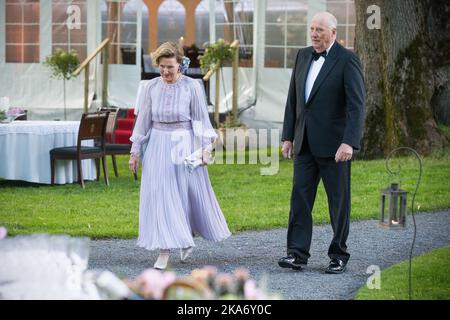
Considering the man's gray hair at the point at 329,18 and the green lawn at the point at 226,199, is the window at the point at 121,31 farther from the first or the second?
the man's gray hair at the point at 329,18

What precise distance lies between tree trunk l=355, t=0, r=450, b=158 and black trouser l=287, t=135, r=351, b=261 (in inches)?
321

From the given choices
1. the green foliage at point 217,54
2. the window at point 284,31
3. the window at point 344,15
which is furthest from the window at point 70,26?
the window at point 344,15

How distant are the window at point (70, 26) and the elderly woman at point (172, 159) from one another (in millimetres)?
13794

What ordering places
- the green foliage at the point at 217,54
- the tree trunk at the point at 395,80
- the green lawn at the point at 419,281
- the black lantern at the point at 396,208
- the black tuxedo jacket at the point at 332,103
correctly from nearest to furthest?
the black lantern at the point at 396,208, the green lawn at the point at 419,281, the black tuxedo jacket at the point at 332,103, the tree trunk at the point at 395,80, the green foliage at the point at 217,54

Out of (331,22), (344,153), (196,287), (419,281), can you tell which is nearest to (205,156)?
(344,153)

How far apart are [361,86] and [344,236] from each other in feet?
4.00

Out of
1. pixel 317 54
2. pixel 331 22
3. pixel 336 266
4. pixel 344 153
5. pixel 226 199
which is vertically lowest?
pixel 226 199

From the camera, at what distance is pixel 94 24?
22.3 metres

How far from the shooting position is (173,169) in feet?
28.9

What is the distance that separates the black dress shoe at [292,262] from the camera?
343 inches

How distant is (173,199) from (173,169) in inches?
10.1

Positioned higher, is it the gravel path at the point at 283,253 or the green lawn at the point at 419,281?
the green lawn at the point at 419,281

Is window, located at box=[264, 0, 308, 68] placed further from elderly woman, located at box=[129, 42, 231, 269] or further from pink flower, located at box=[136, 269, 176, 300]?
pink flower, located at box=[136, 269, 176, 300]

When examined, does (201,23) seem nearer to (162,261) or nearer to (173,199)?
(173,199)
